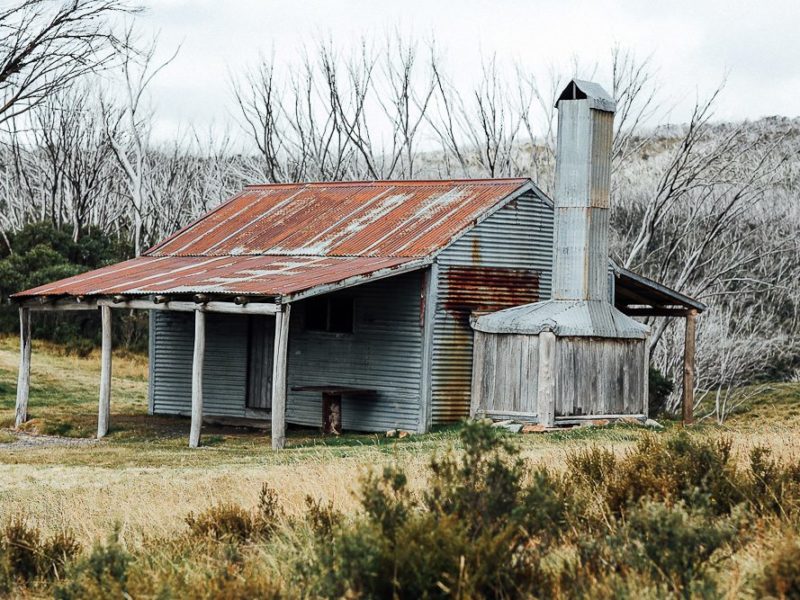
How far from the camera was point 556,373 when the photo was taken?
1984cm

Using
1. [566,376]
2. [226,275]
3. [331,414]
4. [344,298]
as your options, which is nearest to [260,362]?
[344,298]

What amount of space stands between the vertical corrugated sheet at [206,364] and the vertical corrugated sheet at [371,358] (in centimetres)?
137

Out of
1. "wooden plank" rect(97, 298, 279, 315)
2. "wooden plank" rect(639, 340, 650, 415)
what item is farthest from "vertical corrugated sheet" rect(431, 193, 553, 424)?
"wooden plank" rect(97, 298, 279, 315)

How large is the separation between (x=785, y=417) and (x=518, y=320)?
11006 mm

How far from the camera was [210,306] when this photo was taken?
63.7ft

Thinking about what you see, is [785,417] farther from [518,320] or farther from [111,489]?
[111,489]

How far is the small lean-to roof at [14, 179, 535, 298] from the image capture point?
20.1 meters

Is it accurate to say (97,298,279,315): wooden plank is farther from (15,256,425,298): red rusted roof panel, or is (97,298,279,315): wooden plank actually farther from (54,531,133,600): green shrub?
(54,531,133,600): green shrub

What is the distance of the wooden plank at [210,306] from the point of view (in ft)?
60.8

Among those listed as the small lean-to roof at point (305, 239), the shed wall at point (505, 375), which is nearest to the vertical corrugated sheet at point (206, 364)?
the small lean-to roof at point (305, 239)

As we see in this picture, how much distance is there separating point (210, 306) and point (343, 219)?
4.93 metres

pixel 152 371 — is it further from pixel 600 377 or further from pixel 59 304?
pixel 600 377

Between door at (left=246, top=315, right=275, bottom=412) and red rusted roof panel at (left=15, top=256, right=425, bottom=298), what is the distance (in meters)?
1.31

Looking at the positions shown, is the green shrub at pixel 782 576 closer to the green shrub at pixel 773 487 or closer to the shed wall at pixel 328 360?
the green shrub at pixel 773 487
